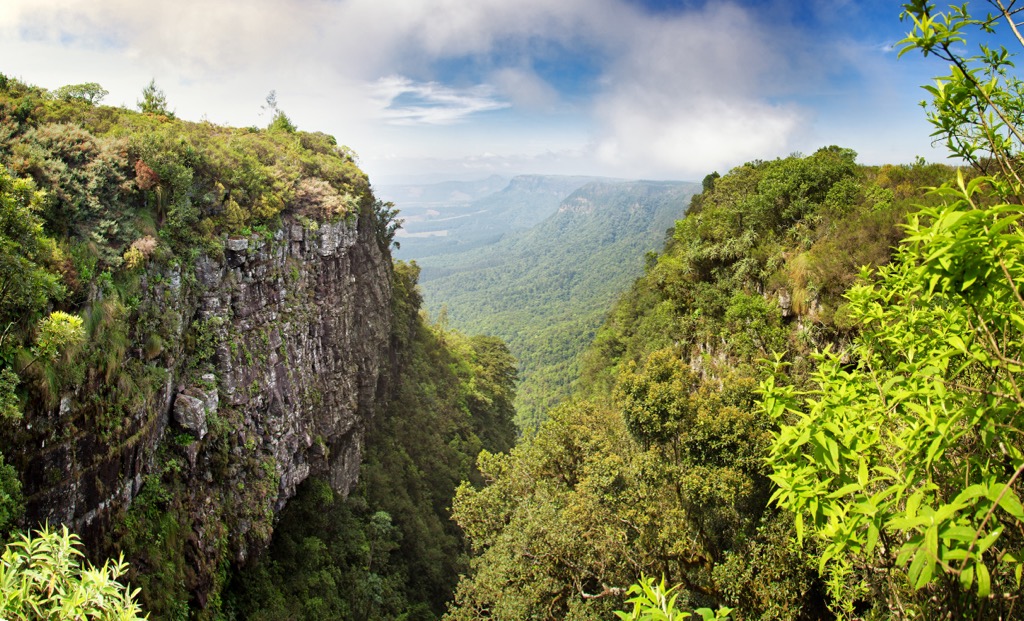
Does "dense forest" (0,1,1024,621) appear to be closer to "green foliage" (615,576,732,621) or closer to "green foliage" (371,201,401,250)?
"green foliage" (615,576,732,621)

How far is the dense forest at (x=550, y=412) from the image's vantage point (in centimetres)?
281

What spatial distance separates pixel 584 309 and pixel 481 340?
5969cm

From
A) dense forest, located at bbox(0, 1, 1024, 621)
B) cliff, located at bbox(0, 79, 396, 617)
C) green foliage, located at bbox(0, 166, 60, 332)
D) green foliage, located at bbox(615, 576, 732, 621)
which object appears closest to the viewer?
green foliage, located at bbox(615, 576, 732, 621)

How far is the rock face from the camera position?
8945 millimetres

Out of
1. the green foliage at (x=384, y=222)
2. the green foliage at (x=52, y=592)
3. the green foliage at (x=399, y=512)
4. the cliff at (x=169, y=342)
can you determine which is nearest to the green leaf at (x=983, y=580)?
the green foliage at (x=52, y=592)

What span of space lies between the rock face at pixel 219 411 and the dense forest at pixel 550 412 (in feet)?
0.27

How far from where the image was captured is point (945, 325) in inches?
125

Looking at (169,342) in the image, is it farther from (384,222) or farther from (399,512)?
(384,222)

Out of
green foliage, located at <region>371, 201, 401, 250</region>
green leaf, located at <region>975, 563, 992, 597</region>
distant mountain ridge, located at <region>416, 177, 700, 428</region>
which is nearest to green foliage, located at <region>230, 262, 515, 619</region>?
green foliage, located at <region>371, 201, 401, 250</region>

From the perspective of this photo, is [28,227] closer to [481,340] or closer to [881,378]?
[881,378]

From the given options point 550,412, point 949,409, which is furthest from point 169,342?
point 949,409

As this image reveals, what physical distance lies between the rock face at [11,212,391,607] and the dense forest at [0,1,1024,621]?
83 millimetres

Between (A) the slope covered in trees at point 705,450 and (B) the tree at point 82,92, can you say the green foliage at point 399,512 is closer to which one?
(A) the slope covered in trees at point 705,450

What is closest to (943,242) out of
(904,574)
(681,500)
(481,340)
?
(904,574)
